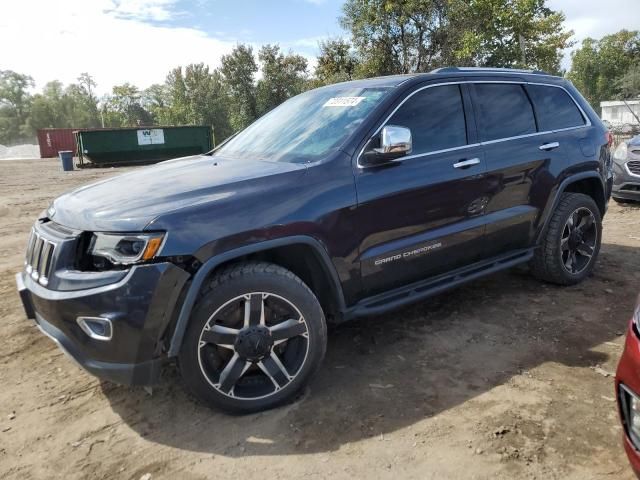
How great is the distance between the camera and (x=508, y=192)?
13.0ft

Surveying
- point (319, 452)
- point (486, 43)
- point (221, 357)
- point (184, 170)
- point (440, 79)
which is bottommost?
point (319, 452)

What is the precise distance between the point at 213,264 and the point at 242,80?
44058 mm

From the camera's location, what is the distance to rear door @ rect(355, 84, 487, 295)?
3213mm

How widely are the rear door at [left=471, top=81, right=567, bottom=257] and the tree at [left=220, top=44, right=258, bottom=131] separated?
40484 millimetres

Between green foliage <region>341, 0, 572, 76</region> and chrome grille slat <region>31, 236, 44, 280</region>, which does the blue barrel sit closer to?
green foliage <region>341, 0, 572, 76</region>

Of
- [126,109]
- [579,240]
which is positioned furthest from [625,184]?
[126,109]

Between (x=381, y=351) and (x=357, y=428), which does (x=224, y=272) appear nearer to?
(x=357, y=428)

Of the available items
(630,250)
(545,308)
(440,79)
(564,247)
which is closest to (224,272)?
(440,79)

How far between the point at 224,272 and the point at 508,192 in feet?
7.71

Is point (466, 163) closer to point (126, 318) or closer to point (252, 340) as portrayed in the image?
point (252, 340)

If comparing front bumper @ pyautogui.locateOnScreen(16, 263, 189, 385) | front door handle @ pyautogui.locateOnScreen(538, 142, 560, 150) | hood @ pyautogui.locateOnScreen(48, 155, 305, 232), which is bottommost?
front bumper @ pyautogui.locateOnScreen(16, 263, 189, 385)

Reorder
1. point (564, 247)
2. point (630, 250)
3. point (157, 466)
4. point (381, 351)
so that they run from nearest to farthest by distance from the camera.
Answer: point (157, 466)
point (381, 351)
point (564, 247)
point (630, 250)

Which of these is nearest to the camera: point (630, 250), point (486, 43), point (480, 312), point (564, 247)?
point (480, 312)

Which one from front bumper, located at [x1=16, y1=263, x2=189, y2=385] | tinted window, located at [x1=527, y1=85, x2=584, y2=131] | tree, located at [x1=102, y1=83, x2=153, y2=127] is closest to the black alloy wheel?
tinted window, located at [x1=527, y1=85, x2=584, y2=131]
